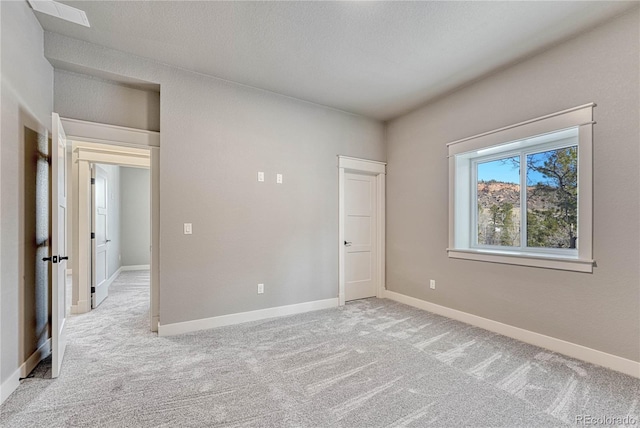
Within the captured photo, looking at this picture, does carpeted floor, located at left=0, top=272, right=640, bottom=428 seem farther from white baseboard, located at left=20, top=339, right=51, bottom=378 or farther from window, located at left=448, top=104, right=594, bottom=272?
window, located at left=448, top=104, right=594, bottom=272

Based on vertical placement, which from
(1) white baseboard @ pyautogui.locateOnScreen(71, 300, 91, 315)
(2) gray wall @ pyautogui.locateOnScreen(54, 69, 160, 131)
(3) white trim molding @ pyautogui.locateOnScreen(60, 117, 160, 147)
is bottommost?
(1) white baseboard @ pyautogui.locateOnScreen(71, 300, 91, 315)

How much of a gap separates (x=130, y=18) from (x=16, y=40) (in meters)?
0.79

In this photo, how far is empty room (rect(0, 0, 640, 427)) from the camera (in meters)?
2.08

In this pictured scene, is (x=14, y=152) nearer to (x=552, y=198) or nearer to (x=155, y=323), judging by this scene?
(x=155, y=323)

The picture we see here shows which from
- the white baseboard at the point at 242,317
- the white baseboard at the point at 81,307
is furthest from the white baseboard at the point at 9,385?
the white baseboard at the point at 81,307

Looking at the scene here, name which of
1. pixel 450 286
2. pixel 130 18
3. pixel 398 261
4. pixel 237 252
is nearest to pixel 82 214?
pixel 237 252

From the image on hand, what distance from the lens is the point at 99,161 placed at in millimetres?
4125

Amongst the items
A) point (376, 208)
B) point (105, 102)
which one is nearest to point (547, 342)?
point (376, 208)

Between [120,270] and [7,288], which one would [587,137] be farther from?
[120,270]

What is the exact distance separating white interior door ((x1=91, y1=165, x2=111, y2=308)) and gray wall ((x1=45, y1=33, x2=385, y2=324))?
1.82 metres

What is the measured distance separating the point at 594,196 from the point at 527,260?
81cm

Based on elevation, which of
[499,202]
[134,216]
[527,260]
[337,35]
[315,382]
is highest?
[337,35]

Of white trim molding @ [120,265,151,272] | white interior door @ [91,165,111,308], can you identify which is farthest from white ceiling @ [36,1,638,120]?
white trim molding @ [120,265,151,272]

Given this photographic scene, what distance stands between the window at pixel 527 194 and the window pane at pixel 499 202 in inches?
0.4
